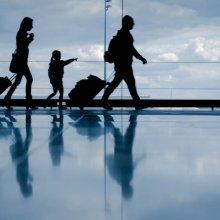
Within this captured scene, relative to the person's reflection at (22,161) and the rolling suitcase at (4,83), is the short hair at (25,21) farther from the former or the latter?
the person's reflection at (22,161)

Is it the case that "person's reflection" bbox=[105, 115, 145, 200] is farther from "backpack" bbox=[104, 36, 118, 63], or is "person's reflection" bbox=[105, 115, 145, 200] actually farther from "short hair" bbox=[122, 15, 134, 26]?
"backpack" bbox=[104, 36, 118, 63]

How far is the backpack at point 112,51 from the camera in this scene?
773 centimetres

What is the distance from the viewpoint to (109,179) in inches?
70.4

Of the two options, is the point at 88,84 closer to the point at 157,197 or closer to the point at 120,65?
the point at 120,65

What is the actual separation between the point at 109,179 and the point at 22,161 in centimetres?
63

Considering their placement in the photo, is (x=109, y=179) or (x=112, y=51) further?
(x=112, y=51)

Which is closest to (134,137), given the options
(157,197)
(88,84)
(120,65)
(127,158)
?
(127,158)

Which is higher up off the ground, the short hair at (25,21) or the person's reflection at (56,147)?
the short hair at (25,21)

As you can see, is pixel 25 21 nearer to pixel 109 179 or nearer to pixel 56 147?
pixel 56 147

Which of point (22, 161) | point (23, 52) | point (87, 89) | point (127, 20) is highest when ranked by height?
point (127, 20)

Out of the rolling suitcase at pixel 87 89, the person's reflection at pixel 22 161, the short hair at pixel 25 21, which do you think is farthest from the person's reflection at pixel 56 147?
the rolling suitcase at pixel 87 89

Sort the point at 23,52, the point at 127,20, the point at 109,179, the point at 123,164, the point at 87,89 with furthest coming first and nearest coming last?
the point at 87,89, the point at 23,52, the point at 127,20, the point at 123,164, the point at 109,179

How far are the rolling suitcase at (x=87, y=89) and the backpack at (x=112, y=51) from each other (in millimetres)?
1709

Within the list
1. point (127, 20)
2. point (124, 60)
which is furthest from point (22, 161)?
point (124, 60)
